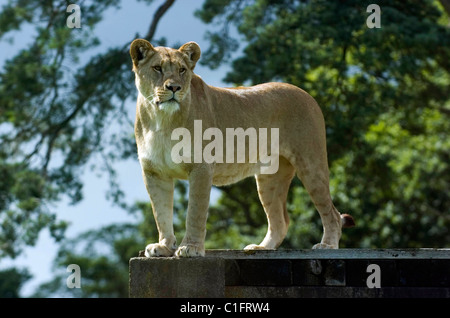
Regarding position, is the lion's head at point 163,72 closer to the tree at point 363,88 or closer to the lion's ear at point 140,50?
the lion's ear at point 140,50

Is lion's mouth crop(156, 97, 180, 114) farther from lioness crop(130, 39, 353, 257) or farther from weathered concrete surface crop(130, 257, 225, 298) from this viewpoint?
weathered concrete surface crop(130, 257, 225, 298)

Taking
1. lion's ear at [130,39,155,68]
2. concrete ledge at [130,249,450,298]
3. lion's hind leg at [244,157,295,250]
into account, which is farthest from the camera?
lion's hind leg at [244,157,295,250]

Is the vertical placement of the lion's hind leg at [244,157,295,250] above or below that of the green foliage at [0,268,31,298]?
above

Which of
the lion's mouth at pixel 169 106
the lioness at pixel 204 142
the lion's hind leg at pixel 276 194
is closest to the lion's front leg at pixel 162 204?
the lioness at pixel 204 142

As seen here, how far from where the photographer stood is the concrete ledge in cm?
574

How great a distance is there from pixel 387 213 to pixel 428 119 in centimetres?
365

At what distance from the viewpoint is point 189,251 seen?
5.79 metres

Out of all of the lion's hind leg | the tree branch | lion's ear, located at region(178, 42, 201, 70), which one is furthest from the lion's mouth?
the tree branch

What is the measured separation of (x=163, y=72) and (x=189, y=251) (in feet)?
4.48

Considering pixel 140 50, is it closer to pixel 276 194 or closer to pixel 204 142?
pixel 204 142

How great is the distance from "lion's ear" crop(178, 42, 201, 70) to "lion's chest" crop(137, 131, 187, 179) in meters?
0.62

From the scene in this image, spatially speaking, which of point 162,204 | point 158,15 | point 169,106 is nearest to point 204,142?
point 169,106

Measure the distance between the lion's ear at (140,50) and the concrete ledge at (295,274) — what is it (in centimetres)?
155

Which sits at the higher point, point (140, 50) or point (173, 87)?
point (140, 50)
